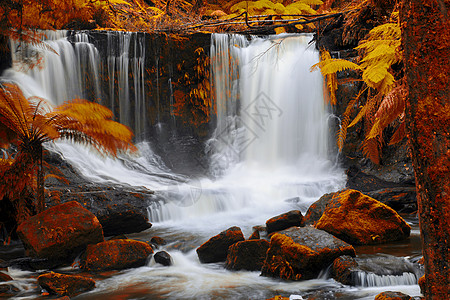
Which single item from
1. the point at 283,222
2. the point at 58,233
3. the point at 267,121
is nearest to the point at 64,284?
the point at 58,233

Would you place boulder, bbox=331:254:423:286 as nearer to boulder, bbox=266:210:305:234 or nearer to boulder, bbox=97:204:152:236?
boulder, bbox=266:210:305:234

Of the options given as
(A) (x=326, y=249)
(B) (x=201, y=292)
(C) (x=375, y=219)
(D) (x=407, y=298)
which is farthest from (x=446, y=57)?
(C) (x=375, y=219)

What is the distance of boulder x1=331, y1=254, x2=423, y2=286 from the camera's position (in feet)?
14.4

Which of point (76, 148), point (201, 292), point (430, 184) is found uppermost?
point (430, 184)

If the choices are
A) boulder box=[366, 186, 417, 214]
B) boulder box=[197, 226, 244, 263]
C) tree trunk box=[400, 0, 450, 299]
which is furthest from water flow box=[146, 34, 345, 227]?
tree trunk box=[400, 0, 450, 299]

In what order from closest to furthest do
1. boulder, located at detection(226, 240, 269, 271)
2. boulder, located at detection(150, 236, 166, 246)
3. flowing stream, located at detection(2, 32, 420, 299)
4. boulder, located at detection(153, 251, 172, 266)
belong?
1. boulder, located at detection(226, 240, 269, 271)
2. boulder, located at detection(153, 251, 172, 266)
3. boulder, located at detection(150, 236, 166, 246)
4. flowing stream, located at detection(2, 32, 420, 299)

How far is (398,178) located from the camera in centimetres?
992

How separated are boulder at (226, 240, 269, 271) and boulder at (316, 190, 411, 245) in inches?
53.1

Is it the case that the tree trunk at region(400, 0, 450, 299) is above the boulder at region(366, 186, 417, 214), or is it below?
above

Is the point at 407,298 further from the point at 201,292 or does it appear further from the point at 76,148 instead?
the point at 76,148

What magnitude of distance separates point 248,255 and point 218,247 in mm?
682

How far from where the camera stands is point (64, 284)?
175 inches

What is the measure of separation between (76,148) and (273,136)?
632 cm

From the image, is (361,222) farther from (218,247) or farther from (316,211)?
(218,247)
